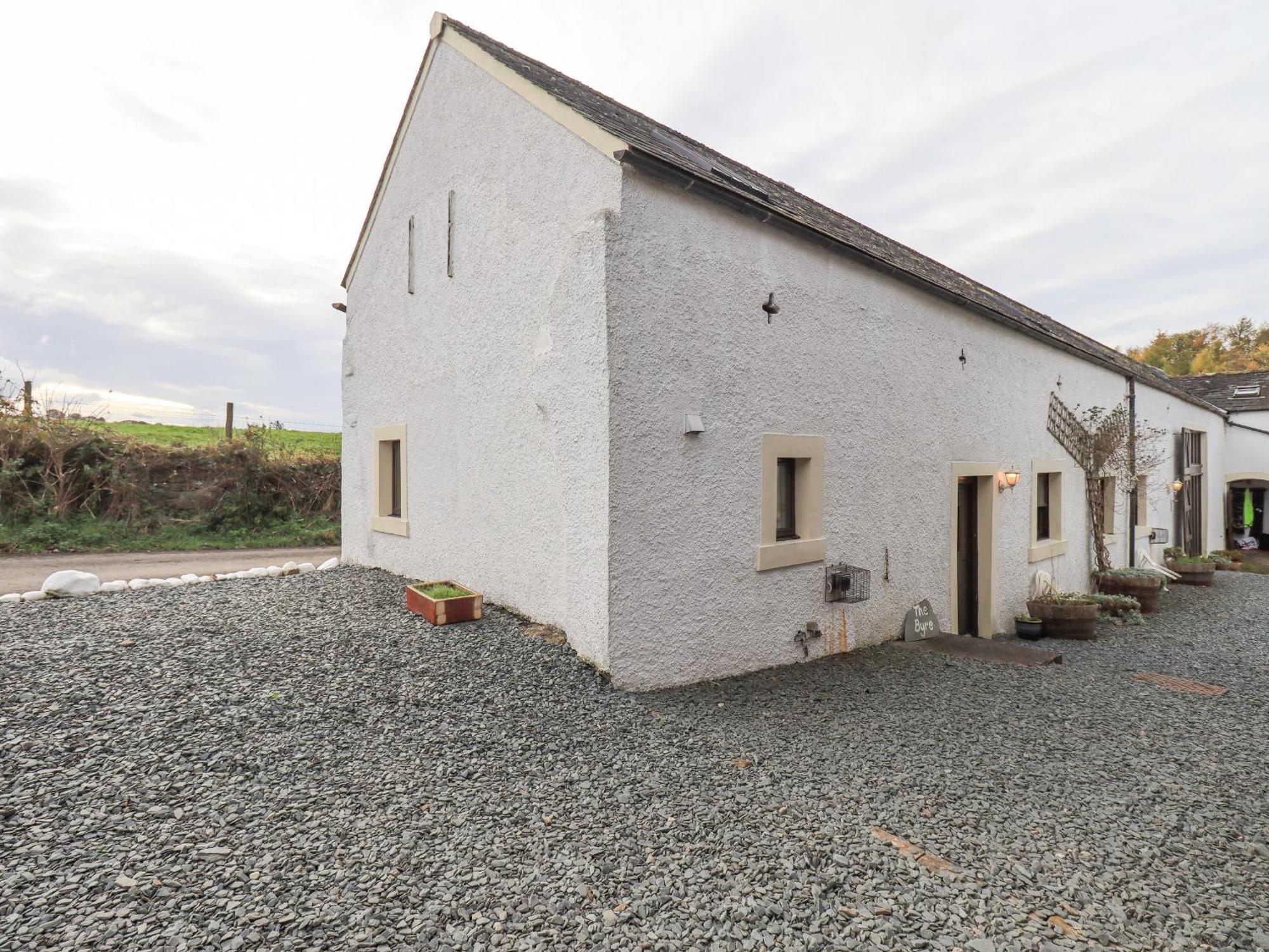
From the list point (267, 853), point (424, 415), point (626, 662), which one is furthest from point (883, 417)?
point (267, 853)

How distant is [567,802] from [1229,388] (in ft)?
97.4

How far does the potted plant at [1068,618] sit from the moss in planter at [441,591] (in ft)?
25.3

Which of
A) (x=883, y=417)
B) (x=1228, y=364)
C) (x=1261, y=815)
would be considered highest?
(x=1228, y=364)

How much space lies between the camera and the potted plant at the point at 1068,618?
8445 millimetres

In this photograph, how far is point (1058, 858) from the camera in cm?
305

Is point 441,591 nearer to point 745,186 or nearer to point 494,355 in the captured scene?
point 494,355

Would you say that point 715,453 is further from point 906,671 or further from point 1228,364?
point 1228,364

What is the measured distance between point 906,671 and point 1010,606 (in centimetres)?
393

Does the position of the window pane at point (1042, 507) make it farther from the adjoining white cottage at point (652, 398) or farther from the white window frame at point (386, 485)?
the white window frame at point (386, 485)

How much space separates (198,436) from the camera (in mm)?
16859

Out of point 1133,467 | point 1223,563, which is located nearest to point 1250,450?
point 1223,563

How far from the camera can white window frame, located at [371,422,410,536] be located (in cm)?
799

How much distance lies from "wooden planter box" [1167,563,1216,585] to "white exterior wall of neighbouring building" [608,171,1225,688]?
7.88 meters

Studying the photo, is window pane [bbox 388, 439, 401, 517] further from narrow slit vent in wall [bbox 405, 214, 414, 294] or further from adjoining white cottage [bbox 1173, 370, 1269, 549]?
adjoining white cottage [bbox 1173, 370, 1269, 549]
